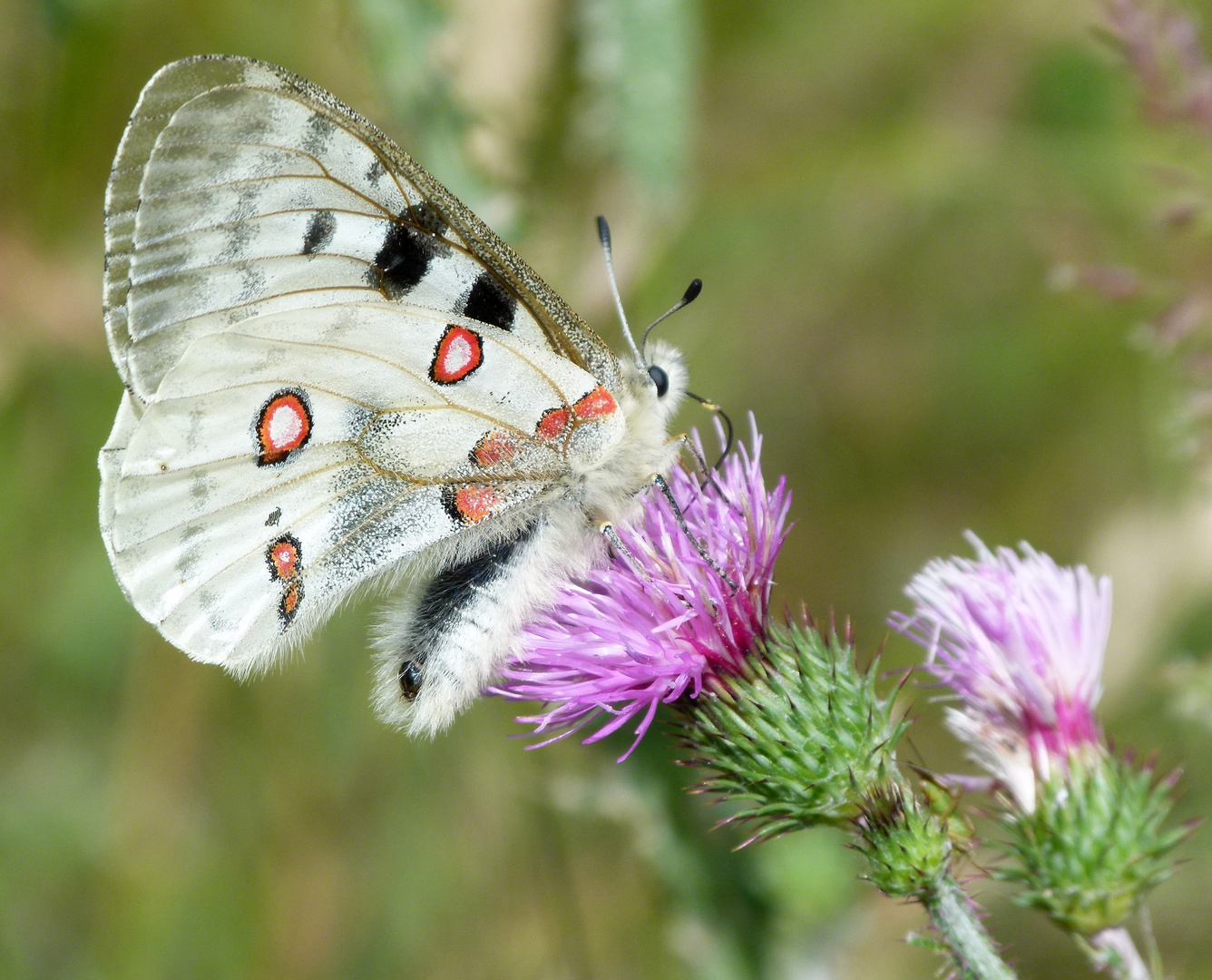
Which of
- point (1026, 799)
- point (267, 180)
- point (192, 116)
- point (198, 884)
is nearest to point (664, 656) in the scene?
point (1026, 799)

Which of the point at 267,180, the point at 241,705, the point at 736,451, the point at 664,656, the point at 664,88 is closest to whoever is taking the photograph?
the point at 664,656

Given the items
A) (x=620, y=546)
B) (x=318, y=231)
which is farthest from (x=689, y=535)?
(x=318, y=231)

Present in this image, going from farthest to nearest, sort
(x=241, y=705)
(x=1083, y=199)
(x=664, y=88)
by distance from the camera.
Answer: (x=1083, y=199)
(x=241, y=705)
(x=664, y=88)

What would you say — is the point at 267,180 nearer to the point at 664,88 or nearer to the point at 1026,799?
the point at 664,88

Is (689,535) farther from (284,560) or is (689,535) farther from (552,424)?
(284,560)

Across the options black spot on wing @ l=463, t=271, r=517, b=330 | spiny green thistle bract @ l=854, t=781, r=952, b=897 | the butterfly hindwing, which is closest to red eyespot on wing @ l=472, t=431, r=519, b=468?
the butterfly hindwing

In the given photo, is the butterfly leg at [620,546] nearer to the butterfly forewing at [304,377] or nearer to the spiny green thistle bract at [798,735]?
the butterfly forewing at [304,377]
